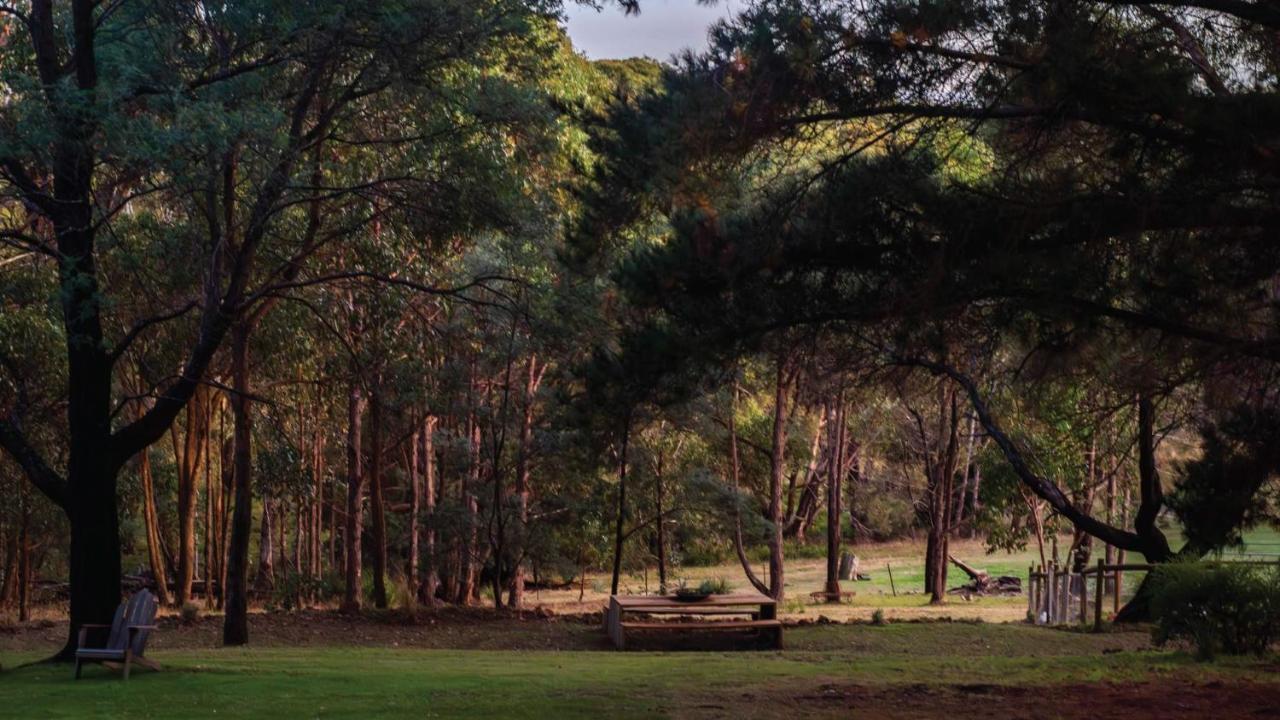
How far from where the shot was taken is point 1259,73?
872cm

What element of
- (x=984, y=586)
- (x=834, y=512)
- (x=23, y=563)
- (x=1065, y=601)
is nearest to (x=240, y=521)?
(x=23, y=563)

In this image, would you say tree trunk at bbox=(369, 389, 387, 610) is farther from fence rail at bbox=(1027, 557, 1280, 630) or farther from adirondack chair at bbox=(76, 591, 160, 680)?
fence rail at bbox=(1027, 557, 1280, 630)

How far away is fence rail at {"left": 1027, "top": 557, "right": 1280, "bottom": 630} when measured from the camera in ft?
61.5

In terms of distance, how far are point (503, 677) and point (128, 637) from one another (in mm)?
3274

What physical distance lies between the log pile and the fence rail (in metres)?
9.13

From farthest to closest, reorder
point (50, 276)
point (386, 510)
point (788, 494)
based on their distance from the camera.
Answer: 1. point (788, 494)
2. point (386, 510)
3. point (50, 276)

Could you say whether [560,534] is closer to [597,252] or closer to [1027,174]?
[597,252]

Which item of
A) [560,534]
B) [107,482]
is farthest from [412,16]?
[560,534]

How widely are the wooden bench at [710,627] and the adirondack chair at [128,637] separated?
A: 792cm

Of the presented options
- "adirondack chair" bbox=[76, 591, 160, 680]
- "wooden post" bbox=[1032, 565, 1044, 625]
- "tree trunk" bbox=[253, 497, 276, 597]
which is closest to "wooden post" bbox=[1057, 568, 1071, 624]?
"wooden post" bbox=[1032, 565, 1044, 625]

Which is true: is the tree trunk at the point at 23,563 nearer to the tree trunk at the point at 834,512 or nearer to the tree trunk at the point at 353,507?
the tree trunk at the point at 353,507

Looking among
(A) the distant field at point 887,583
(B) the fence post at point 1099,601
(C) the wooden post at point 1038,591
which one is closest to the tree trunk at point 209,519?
(A) the distant field at point 887,583

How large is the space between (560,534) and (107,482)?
13842 mm

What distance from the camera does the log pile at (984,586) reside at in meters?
31.8
